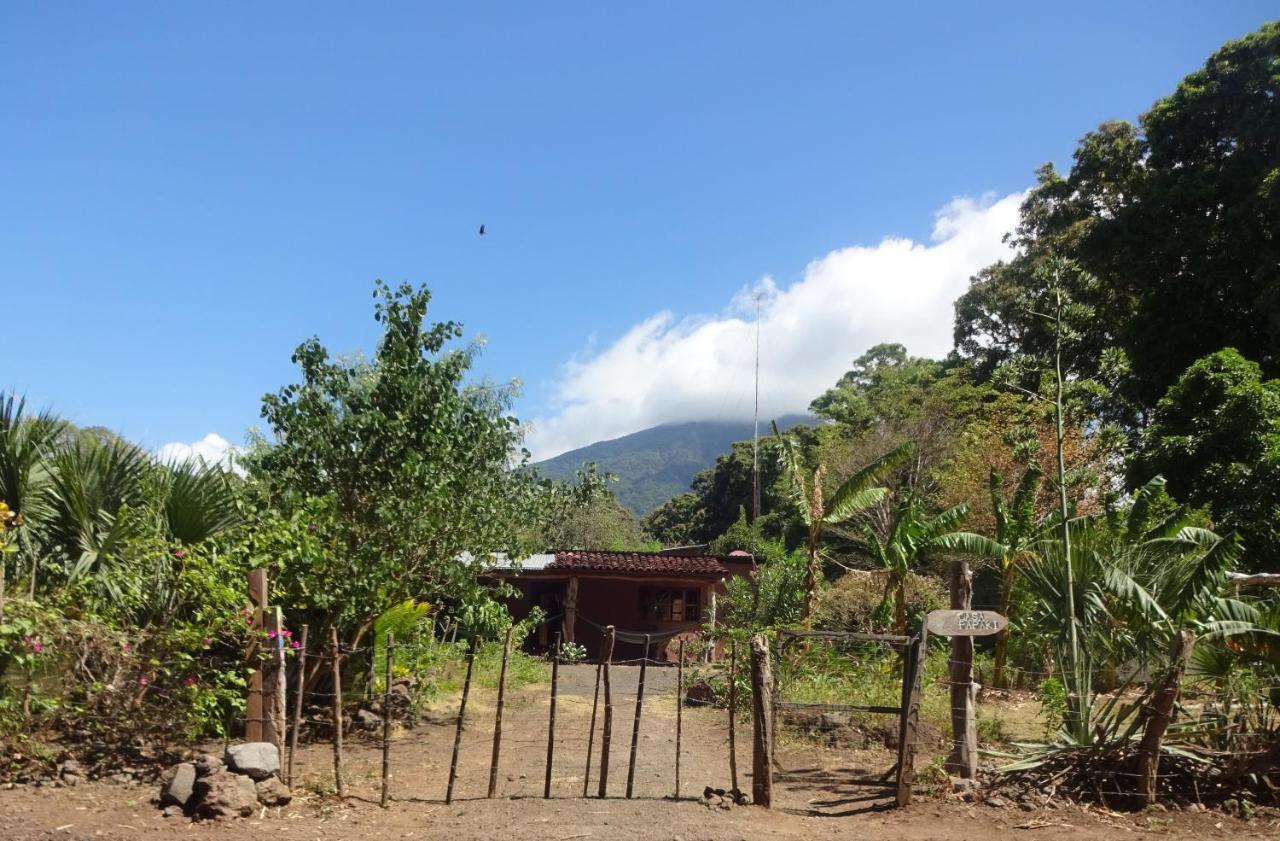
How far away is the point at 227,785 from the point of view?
686cm

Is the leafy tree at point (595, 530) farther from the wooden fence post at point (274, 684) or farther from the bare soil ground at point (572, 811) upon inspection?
the wooden fence post at point (274, 684)

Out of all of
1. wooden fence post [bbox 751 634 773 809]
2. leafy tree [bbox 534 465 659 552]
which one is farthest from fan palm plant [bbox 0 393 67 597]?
leafy tree [bbox 534 465 659 552]

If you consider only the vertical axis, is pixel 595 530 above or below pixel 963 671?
above

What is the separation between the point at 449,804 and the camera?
775cm

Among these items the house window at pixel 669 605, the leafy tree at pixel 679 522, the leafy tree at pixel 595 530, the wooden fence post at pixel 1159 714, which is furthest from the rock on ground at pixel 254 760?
the leafy tree at pixel 679 522

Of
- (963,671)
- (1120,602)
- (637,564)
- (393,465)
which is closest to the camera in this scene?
(963,671)

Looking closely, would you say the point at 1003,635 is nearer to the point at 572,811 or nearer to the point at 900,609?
the point at 900,609

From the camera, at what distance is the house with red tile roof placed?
21.8m

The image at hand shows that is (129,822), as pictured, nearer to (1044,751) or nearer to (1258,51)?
(1044,751)

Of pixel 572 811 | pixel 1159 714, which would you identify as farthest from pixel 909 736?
pixel 572 811

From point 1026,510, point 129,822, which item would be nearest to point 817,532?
point 1026,510

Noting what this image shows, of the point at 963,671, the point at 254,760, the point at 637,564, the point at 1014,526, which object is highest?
the point at 1014,526

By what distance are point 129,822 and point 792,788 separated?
5.62 metres

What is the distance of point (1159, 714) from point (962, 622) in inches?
64.0
